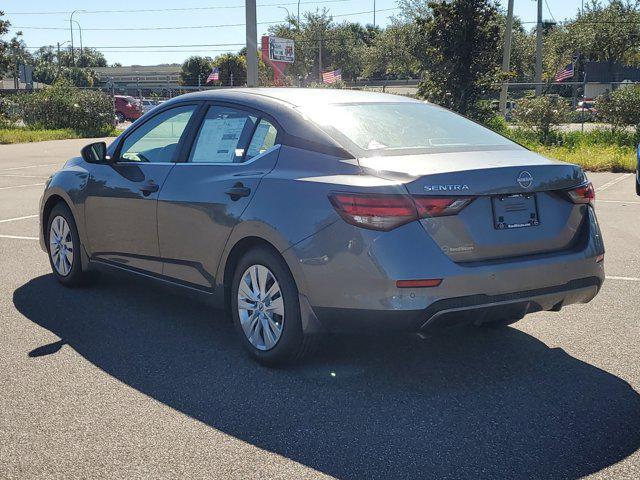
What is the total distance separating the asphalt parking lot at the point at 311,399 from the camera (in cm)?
349

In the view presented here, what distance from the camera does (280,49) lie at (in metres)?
57.8

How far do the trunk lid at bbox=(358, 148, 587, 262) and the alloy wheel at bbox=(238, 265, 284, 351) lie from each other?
88cm

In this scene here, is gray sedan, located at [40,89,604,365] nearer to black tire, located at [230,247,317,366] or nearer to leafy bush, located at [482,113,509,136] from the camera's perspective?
black tire, located at [230,247,317,366]

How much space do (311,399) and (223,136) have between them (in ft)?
6.16

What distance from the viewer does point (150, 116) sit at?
5.85m

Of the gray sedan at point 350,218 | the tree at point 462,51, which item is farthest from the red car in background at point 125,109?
the gray sedan at point 350,218

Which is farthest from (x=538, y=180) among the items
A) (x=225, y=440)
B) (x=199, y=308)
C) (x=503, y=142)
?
(x=199, y=308)

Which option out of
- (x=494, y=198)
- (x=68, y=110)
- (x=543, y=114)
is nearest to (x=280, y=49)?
(x=68, y=110)

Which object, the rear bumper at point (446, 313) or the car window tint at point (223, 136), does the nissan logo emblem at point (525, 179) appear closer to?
the rear bumper at point (446, 313)

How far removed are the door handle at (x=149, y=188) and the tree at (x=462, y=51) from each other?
16.7 meters

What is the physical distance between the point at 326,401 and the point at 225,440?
0.67 meters

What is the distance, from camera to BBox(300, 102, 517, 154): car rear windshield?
4629mm

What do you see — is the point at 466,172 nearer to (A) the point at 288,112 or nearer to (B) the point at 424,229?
(B) the point at 424,229

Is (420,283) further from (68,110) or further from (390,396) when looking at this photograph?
(68,110)
